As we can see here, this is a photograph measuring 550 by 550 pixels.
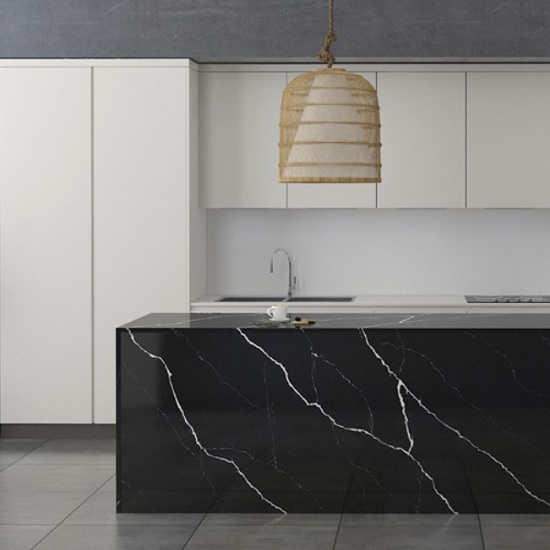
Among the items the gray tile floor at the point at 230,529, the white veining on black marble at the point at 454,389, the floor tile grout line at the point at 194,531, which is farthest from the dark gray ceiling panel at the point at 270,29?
the floor tile grout line at the point at 194,531

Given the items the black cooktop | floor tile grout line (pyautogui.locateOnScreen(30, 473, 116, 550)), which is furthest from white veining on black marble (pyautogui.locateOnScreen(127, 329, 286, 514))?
the black cooktop

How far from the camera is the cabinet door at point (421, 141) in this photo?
260 inches

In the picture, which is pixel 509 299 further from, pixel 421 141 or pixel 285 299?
pixel 285 299

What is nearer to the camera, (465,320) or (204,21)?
(465,320)

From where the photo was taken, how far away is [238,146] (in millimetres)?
6723

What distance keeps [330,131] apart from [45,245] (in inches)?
103

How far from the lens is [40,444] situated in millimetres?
6367

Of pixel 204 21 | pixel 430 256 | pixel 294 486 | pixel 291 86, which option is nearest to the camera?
pixel 291 86

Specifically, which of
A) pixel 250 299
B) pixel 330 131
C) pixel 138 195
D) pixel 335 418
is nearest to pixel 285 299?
pixel 250 299

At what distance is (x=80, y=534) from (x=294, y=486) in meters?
0.93

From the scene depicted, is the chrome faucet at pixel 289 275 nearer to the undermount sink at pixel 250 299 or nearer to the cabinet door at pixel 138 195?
the undermount sink at pixel 250 299

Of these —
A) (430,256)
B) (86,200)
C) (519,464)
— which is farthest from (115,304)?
(519,464)

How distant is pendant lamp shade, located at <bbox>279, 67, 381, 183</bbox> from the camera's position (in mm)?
4348

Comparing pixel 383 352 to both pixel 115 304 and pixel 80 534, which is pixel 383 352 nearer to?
pixel 80 534
